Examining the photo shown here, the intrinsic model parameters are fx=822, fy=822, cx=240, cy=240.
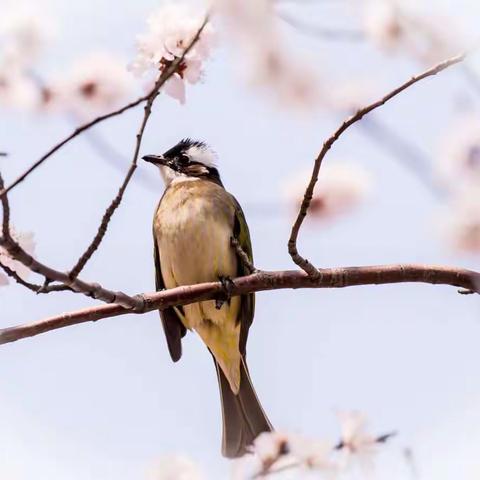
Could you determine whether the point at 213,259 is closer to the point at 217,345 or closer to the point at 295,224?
the point at 217,345

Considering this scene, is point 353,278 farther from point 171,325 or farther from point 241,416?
point 171,325

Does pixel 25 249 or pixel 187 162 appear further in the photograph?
pixel 187 162

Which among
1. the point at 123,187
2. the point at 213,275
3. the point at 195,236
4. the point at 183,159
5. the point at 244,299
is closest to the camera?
the point at 123,187

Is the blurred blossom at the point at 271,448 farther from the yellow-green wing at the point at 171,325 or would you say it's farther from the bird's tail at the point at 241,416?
the yellow-green wing at the point at 171,325

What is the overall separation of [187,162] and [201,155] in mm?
154

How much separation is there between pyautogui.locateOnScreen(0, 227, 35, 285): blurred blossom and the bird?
1.97 meters

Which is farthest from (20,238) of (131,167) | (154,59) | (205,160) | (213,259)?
(205,160)

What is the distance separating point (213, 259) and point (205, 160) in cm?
156

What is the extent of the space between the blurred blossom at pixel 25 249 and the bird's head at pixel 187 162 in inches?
118

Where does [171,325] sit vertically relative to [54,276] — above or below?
above

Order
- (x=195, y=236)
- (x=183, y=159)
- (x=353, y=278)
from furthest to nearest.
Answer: (x=183, y=159)
(x=195, y=236)
(x=353, y=278)

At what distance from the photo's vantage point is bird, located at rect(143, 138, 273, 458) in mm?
5230

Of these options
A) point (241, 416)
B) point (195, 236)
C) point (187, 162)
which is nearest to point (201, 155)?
point (187, 162)

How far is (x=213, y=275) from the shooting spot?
5211 mm
